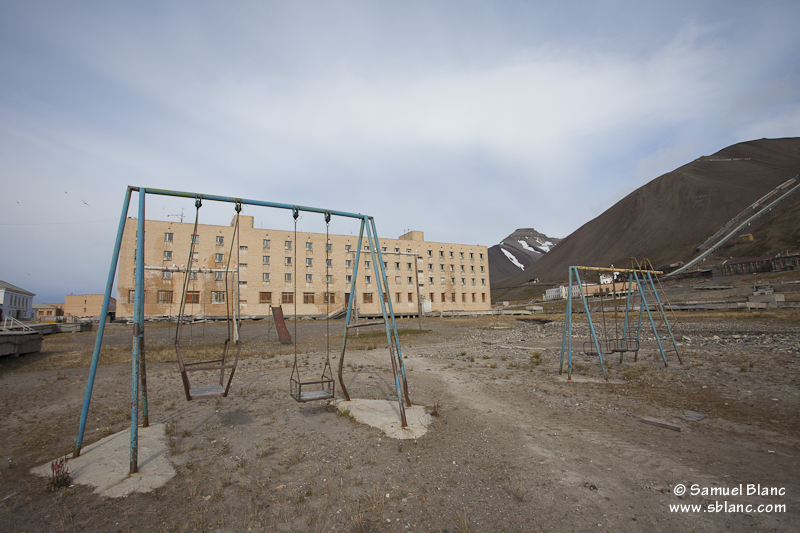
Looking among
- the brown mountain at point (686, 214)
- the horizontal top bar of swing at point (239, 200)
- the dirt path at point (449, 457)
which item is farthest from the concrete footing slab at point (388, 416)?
the brown mountain at point (686, 214)

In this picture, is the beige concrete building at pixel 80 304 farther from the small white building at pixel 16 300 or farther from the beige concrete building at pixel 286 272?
the beige concrete building at pixel 286 272

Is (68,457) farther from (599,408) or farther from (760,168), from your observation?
(760,168)

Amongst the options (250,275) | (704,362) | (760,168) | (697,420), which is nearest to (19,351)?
(697,420)

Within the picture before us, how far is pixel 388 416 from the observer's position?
7281mm

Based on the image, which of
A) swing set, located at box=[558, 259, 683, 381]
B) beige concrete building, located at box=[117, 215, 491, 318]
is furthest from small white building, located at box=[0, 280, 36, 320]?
swing set, located at box=[558, 259, 683, 381]

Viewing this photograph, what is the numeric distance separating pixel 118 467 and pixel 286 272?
56.3m

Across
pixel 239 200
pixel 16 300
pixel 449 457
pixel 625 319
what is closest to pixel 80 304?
pixel 16 300

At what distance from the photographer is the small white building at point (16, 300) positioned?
74981mm

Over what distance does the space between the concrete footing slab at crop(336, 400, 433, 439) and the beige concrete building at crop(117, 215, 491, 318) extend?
105 feet

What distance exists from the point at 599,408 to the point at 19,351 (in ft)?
75.7

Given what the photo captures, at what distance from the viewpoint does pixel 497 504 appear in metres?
4.18

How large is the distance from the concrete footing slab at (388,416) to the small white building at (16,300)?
93653 mm

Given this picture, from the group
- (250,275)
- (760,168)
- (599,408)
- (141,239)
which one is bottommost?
(599,408)

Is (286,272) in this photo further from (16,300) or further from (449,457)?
(16,300)
